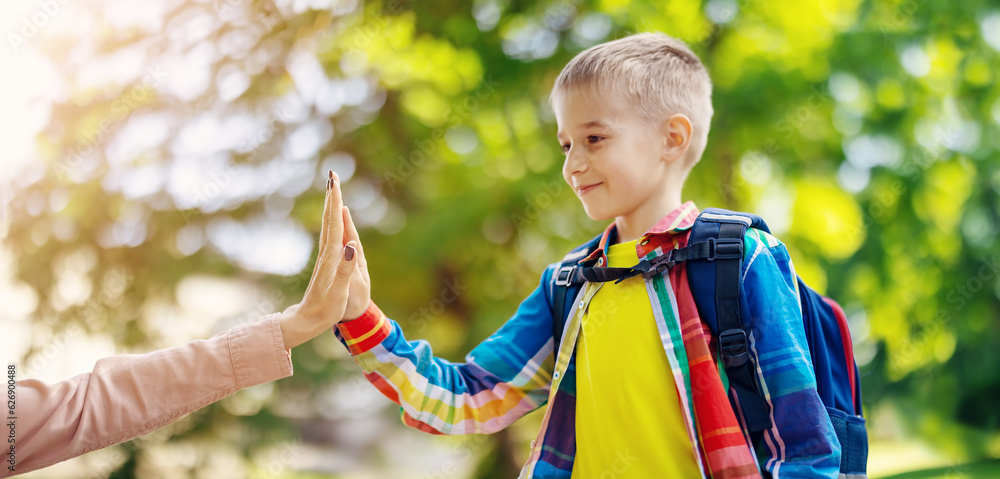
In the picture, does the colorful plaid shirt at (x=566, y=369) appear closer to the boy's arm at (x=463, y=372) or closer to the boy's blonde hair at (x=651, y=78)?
the boy's arm at (x=463, y=372)

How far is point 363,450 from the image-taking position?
3.91 m

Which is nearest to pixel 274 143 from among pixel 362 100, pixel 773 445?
pixel 362 100

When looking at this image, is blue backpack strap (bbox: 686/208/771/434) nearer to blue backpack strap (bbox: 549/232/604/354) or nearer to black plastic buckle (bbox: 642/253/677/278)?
black plastic buckle (bbox: 642/253/677/278)

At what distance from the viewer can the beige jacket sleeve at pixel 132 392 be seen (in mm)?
1147

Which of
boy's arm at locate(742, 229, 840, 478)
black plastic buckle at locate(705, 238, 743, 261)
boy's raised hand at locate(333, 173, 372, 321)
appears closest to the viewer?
boy's arm at locate(742, 229, 840, 478)

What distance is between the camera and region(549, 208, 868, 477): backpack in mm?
1137

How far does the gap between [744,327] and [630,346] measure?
208 mm

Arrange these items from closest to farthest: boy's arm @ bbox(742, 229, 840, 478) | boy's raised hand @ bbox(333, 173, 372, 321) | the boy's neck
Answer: boy's arm @ bbox(742, 229, 840, 478)
boy's raised hand @ bbox(333, 173, 372, 321)
the boy's neck

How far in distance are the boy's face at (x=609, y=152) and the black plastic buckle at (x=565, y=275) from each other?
0.43 feet

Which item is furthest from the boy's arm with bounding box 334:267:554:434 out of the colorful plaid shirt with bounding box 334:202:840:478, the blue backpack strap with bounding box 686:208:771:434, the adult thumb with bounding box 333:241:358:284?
the blue backpack strap with bounding box 686:208:771:434

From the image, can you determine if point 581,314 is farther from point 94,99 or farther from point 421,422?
point 94,99

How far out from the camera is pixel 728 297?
3.79ft

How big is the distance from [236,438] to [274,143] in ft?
5.20

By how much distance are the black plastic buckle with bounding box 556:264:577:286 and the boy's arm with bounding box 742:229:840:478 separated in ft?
1.22
